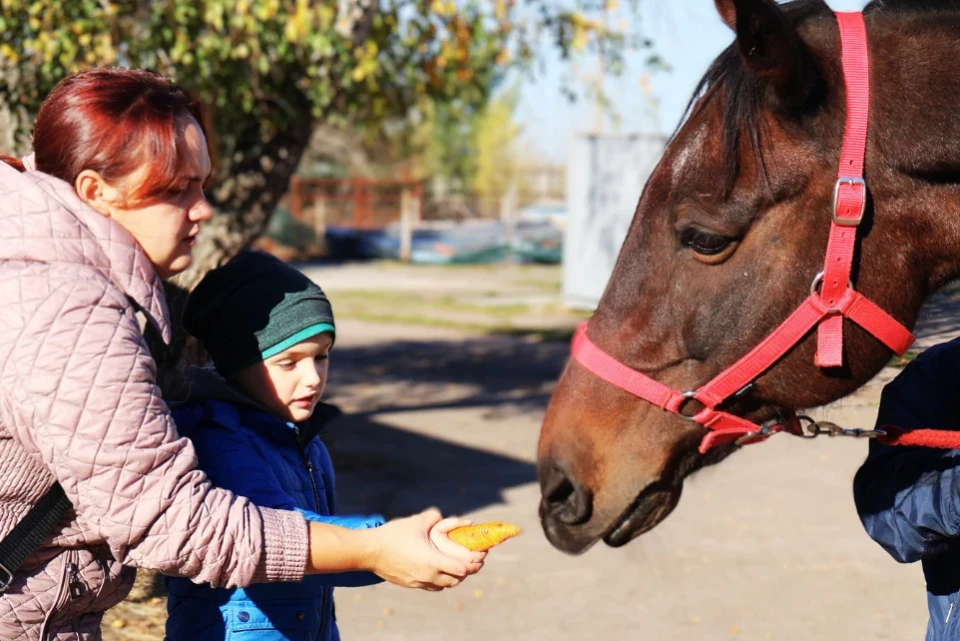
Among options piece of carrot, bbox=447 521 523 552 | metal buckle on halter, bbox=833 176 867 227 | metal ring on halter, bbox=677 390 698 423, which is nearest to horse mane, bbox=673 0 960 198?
metal buckle on halter, bbox=833 176 867 227

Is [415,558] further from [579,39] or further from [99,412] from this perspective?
[579,39]

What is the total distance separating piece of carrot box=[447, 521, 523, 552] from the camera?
158 cm

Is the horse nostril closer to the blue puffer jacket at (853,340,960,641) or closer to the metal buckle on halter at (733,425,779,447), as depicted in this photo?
the metal buckle on halter at (733,425,779,447)

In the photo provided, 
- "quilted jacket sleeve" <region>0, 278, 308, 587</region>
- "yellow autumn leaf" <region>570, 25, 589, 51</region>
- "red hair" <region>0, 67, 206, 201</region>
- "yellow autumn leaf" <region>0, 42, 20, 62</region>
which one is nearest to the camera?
"quilted jacket sleeve" <region>0, 278, 308, 587</region>

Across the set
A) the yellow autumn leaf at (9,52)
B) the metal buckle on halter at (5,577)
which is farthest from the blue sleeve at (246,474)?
the yellow autumn leaf at (9,52)

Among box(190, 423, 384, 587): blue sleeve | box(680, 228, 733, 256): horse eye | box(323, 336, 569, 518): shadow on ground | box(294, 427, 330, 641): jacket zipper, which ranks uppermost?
box(680, 228, 733, 256): horse eye

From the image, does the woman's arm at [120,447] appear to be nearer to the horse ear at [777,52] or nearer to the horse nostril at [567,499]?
the horse nostril at [567,499]

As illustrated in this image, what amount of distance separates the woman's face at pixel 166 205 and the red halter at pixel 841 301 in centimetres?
89

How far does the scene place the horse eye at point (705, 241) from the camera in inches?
71.0

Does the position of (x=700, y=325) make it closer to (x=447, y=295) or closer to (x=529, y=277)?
(x=447, y=295)

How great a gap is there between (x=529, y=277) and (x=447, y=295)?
3.57 meters

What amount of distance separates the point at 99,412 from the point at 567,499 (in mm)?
917

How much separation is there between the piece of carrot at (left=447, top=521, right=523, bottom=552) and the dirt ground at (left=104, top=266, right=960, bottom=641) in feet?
2.49

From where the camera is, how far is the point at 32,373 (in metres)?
1.38
